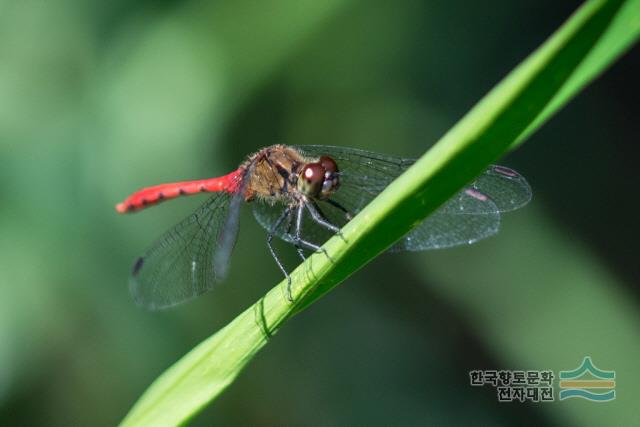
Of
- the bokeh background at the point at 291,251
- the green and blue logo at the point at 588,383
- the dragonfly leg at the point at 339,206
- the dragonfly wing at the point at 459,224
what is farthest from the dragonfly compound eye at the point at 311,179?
the green and blue logo at the point at 588,383

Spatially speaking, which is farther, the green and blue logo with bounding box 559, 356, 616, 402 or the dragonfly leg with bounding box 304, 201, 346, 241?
the green and blue logo with bounding box 559, 356, 616, 402

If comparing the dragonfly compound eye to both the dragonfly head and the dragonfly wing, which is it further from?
the dragonfly wing

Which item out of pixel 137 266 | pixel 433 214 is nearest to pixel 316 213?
pixel 433 214

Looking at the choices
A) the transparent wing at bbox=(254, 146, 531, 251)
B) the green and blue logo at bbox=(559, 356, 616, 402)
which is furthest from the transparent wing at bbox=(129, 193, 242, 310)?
the green and blue logo at bbox=(559, 356, 616, 402)

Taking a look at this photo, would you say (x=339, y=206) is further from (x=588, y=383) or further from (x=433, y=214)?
(x=588, y=383)

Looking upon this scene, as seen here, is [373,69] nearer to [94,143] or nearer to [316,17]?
[316,17]

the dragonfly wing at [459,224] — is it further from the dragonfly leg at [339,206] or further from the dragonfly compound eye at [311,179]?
the dragonfly compound eye at [311,179]
